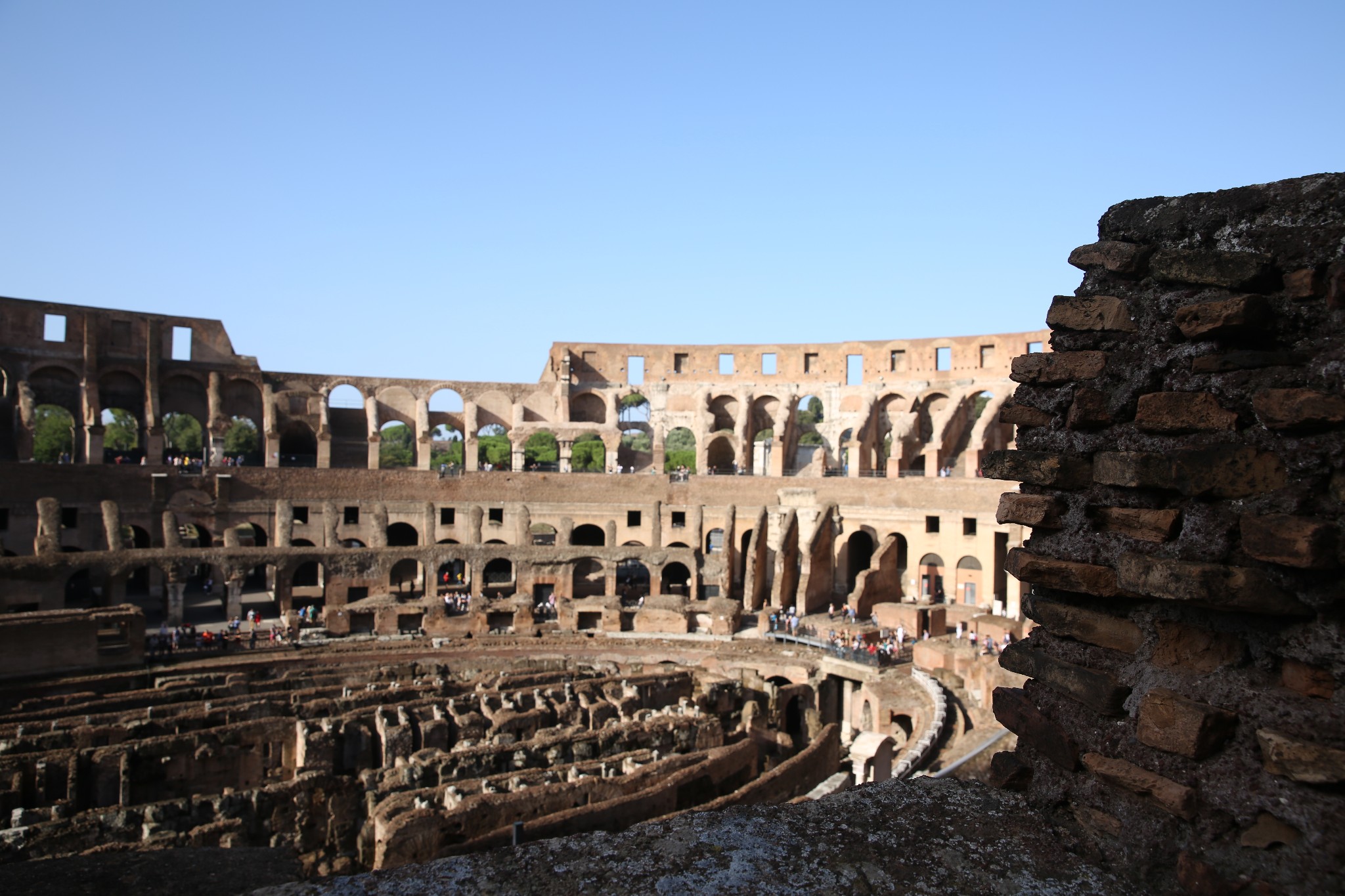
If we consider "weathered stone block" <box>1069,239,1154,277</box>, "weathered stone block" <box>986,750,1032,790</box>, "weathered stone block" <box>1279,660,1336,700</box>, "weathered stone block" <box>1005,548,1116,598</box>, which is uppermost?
"weathered stone block" <box>1069,239,1154,277</box>

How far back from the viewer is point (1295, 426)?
9.40ft

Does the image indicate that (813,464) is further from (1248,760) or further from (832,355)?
(1248,760)

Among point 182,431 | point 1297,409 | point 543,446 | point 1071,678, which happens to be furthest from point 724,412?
point 182,431

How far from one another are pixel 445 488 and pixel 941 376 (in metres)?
20.8

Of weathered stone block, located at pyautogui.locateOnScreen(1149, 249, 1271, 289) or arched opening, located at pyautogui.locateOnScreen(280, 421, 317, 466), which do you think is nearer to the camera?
weathered stone block, located at pyautogui.locateOnScreen(1149, 249, 1271, 289)

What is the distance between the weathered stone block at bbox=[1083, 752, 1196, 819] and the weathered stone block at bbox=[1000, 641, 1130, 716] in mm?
194

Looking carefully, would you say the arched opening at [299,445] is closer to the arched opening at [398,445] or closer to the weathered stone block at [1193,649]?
the arched opening at [398,445]

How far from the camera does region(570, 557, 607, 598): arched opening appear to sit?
29.1m

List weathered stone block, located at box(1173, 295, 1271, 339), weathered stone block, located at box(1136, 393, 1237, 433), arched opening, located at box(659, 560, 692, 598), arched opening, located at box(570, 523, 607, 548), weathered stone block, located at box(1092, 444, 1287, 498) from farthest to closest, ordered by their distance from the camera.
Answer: arched opening, located at box(570, 523, 607, 548) < arched opening, located at box(659, 560, 692, 598) < weathered stone block, located at box(1136, 393, 1237, 433) < weathered stone block, located at box(1173, 295, 1271, 339) < weathered stone block, located at box(1092, 444, 1287, 498)

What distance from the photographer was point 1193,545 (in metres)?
3.19

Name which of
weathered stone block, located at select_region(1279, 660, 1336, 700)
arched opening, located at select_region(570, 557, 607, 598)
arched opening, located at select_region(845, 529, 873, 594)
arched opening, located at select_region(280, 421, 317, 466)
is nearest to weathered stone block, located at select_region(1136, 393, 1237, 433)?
weathered stone block, located at select_region(1279, 660, 1336, 700)

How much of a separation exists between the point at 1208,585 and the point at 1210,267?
1232 mm

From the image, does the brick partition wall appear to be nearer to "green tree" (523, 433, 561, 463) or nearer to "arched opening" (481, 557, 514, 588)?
"arched opening" (481, 557, 514, 588)

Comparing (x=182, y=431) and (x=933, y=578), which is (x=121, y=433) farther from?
(x=933, y=578)
